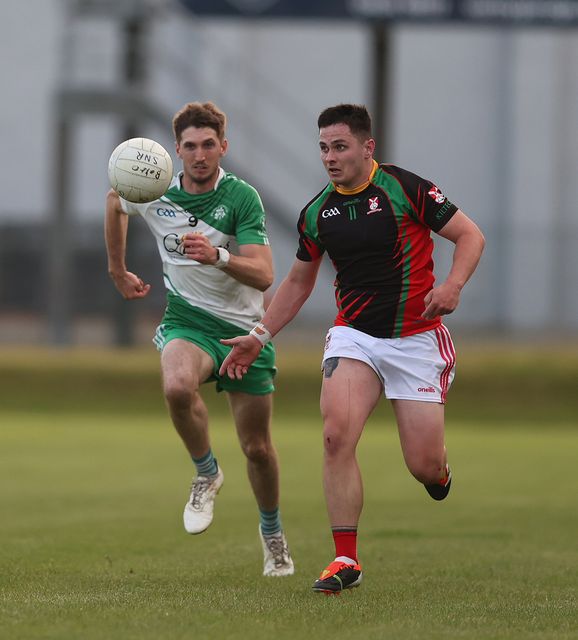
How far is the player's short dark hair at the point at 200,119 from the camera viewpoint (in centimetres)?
809

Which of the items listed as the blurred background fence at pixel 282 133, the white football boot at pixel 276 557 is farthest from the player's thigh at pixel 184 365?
the blurred background fence at pixel 282 133

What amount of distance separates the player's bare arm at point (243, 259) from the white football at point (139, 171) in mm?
452

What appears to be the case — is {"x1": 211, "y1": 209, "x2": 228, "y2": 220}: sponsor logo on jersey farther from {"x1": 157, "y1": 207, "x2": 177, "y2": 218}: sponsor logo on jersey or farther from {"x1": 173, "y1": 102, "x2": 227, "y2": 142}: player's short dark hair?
{"x1": 173, "y1": 102, "x2": 227, "y2": 142}: player's short dark hair

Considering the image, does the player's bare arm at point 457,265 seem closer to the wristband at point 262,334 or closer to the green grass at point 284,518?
the wristband at point 262,334

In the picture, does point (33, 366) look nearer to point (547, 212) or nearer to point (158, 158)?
point (547, 212)

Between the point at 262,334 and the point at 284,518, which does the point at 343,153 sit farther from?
the point at 284,518

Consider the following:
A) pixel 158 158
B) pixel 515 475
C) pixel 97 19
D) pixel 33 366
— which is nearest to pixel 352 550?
pixel 158 158

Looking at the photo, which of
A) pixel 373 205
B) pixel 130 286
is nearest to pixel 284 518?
pixel 130 286

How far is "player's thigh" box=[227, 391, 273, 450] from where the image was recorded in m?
8.16

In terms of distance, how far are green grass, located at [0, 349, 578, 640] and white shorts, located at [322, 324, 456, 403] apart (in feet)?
3.30

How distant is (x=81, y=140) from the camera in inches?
1186

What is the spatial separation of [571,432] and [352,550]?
14052 millimetres

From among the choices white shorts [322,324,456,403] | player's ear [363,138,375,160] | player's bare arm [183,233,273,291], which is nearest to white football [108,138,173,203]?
player's bare arm [183,233,273,291]

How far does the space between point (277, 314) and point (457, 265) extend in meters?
1.04
